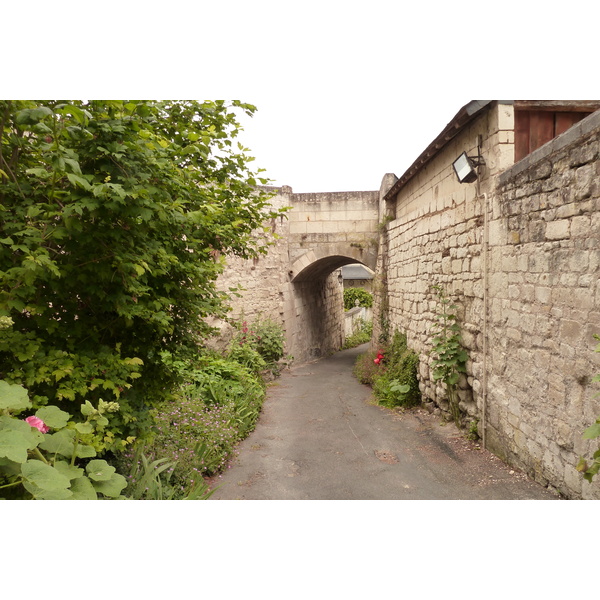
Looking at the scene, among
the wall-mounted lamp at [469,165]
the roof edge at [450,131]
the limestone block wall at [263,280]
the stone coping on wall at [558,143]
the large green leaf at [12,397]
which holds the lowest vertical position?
the large green leaf at [12,397]

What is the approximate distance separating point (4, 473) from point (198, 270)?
5.07 feet

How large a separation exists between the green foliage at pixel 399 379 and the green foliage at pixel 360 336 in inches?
295

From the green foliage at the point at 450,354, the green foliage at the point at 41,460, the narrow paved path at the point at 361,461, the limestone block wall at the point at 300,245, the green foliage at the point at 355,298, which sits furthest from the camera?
the green foliage at the point at 355,298

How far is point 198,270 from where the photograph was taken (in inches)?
109

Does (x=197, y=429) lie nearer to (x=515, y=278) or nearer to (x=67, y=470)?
(x=67, y=470)

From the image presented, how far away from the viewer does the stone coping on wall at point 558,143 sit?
2.68 m

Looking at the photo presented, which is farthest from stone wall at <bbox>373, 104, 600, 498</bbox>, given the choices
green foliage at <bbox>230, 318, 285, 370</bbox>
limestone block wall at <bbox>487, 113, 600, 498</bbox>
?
green foliage at <bbox>230, 318, 285, 370</bbox>

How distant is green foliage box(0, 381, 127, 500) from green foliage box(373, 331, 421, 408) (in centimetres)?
550

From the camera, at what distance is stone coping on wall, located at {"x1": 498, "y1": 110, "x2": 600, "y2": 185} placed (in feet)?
8.81

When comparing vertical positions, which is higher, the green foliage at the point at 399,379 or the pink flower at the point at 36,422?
the pink flower at the point at 36,422

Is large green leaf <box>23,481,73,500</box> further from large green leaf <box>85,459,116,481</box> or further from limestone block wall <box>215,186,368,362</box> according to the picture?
limestone block wall <box>215,186,368,362</box>

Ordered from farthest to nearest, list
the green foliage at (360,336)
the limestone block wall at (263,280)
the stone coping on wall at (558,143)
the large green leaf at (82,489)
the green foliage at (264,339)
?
the green foliage at (360,336), the limestone block wall at (263,280), the green foliage at (264,339), the stone coping on wall at (558,143), the large green leaf at (82,489)

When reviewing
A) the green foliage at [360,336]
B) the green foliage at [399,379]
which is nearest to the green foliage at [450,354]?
the green foliage at [399,379]

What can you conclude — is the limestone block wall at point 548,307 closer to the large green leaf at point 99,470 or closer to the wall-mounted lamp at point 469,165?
the wall-mounted lamp at point 469,165
